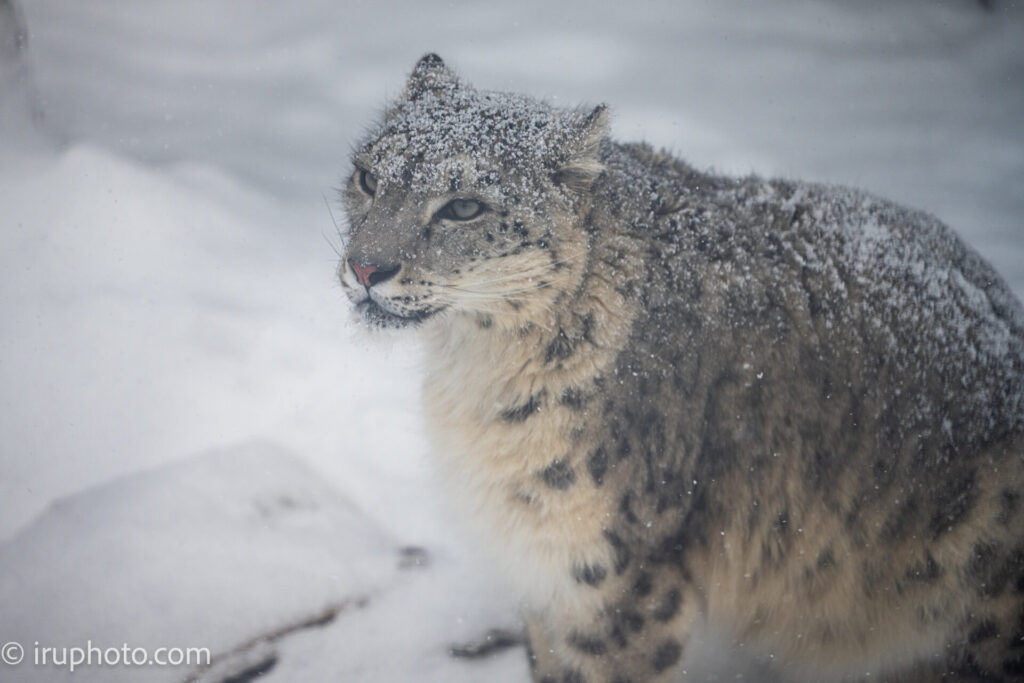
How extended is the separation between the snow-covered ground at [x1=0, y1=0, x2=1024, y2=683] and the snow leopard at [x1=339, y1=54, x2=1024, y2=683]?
580mm

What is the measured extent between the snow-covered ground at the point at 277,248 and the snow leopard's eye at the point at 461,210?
578mm

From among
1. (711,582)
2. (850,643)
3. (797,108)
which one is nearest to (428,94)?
(711,582)

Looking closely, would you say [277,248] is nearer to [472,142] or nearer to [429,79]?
[429,79]

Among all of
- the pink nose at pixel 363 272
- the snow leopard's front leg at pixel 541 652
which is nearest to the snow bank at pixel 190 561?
the snow leopard's front leg at pixel 541 652

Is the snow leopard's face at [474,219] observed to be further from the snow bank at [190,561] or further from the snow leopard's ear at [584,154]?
the snow bank at [190,561]

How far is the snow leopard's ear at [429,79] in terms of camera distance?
127 inches

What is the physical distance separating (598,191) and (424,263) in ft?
2.53

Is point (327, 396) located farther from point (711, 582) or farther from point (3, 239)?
point (711, 582)

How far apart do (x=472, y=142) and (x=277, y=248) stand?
3410mm

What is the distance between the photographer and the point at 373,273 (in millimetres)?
2523

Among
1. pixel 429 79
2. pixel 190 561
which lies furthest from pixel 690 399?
pixel 190 561

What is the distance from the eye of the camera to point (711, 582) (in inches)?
110

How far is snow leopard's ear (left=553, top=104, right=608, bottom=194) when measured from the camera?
2717 mm

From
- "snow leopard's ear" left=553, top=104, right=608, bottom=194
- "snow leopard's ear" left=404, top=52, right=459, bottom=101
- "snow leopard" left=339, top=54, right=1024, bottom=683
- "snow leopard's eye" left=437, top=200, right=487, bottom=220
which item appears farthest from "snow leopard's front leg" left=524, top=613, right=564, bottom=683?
"snow leopard's ear" left=404, top=52, right=459, bottom=101
